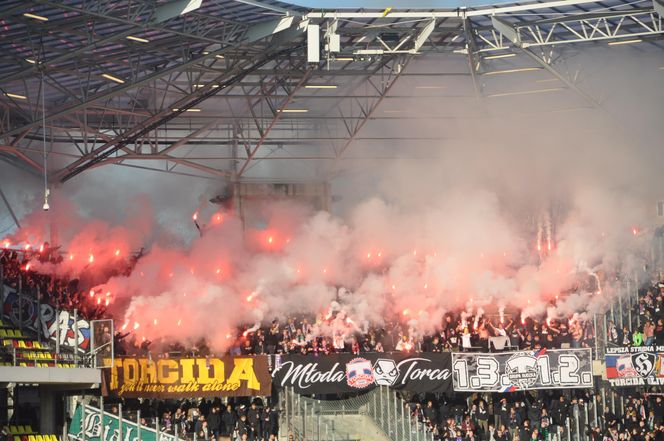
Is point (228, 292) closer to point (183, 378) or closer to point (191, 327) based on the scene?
point (191, 327)

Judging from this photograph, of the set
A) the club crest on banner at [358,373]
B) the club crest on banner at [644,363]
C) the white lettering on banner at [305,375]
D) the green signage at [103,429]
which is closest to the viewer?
the green signage at [103,429]

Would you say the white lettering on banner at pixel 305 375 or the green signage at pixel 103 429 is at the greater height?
the white lettering on banner at pixel 305 375

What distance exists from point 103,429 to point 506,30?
1539cm

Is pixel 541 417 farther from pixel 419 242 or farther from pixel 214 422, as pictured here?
pixel 419 242

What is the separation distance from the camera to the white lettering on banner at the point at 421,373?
36.1 meters

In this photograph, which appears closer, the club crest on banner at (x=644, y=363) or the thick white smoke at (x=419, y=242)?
the club crest on banner at (x=644, y=363)

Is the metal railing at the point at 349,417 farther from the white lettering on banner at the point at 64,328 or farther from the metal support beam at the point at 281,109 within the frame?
the metal support beam at the point at 281,109

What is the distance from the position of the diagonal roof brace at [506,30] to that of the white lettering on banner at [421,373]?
375 inches

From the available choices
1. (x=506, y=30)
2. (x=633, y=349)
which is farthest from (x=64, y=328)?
(x=633, y=349)

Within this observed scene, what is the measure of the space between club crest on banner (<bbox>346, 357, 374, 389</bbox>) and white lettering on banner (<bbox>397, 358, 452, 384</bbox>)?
97 centimetres

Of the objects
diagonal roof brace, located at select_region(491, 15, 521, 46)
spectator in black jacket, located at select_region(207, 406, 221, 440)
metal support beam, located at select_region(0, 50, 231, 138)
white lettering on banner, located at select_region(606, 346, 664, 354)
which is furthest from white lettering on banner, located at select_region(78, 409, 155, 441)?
diagonal roof brace, located at select_region(491, 15, 521, 46)

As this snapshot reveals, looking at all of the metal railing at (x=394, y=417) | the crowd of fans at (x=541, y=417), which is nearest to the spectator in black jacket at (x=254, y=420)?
the metal railing at (x=394, y=417)

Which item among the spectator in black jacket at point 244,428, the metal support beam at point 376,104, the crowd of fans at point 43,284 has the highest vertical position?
the metal support beam at point 376,104

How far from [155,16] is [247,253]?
50.5 feet
